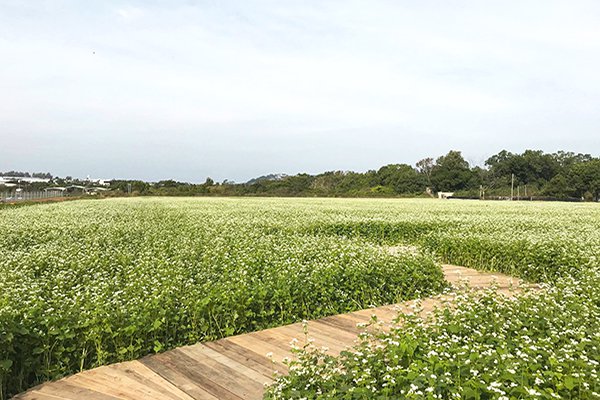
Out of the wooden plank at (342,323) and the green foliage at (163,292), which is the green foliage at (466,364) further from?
the green foliage at (163,292)

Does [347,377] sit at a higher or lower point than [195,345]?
higher

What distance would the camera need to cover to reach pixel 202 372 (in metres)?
4.50

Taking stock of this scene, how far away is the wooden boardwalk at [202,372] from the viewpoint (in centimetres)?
403

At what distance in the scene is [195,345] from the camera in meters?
5.27

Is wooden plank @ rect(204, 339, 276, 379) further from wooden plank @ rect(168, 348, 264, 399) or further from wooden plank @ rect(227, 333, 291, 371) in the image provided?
wooden plank @ rect(168, 348, 264, 399)

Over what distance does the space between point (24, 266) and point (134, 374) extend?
5004 millimetres

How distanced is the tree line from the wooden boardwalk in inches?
2673

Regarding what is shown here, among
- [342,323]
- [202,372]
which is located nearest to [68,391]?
[202,372]

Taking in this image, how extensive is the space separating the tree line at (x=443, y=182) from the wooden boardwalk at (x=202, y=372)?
67886mm

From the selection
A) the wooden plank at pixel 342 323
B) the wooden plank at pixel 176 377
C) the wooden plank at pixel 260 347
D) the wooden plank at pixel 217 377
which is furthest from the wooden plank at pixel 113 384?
the wooden plank at pixel 342 323

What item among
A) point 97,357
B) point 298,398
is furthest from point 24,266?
point 298,398

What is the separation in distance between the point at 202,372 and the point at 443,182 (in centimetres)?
9690

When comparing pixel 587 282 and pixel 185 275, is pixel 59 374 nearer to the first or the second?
pixel 185 275

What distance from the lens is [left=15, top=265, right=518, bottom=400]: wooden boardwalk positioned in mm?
4031
